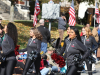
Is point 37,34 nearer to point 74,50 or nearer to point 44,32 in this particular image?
point 74,50

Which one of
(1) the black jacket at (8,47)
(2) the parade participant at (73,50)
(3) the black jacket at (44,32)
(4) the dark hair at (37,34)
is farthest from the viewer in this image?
(3) the black jacket at (44,32)

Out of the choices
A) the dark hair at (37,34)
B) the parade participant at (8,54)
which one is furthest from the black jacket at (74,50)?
the parade participant at (8,54)

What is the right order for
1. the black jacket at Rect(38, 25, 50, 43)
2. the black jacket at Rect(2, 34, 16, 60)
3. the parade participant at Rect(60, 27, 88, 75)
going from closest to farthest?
the black jacket at Rect(2, 34, 16, 60) → the parade participant at Rect(60, 27, 88, 75) → the black jacket at Rect(38, 25, 50, 43)

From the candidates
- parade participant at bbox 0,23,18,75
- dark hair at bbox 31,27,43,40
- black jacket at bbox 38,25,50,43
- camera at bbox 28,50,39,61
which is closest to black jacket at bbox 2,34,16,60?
parade participant at bbox 0,23,18,75

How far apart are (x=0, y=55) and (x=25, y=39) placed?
10.7 m

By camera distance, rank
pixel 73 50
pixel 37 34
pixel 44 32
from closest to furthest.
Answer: pixel 73 50 → pixel 37 34 → pixel 44 32

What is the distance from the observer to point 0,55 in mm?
5418

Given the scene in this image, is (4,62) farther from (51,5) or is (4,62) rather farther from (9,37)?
(51,5)

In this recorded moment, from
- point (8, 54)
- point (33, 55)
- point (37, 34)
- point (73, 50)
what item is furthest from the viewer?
point (37, 34)

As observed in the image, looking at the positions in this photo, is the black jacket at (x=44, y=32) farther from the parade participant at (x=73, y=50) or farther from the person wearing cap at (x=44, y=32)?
the parade participant at (x=73, y=50)

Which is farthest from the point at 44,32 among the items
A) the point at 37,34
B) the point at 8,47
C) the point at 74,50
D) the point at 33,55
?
the point at 8,47

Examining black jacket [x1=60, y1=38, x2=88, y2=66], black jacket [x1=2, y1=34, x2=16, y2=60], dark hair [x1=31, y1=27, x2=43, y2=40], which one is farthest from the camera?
dark hair [x1=31, y1=27, x2=43, y2=40]

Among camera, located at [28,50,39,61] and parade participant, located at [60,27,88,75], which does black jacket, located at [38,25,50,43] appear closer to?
camera, located at [28,50,39,61]

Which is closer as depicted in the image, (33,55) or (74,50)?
(74,50)
